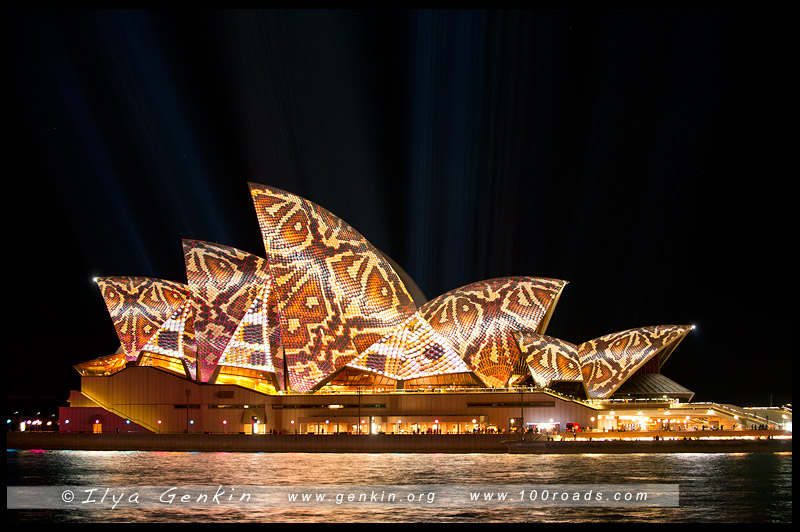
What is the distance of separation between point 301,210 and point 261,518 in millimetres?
38763

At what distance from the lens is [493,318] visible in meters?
69.5

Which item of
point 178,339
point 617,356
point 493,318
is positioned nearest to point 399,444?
point 493,318

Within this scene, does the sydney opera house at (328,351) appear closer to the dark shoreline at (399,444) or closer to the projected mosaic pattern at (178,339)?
the projected mosaic pattern at (178,339)

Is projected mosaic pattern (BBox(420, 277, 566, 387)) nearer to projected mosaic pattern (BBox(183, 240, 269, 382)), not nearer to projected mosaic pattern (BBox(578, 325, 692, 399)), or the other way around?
projected mosaic pattern (BBox(578, 325, 692, 399))

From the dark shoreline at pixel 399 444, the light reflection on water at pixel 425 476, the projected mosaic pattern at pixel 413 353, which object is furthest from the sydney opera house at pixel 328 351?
the light reflection on water at pixel 425 476

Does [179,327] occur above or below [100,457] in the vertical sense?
above

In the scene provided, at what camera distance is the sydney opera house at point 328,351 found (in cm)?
6925

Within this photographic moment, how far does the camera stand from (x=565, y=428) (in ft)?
229

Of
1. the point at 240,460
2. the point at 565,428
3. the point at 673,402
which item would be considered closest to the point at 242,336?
the point at 240,460

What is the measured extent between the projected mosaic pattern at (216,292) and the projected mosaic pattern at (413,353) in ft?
28.6

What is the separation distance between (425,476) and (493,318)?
25.7 meters

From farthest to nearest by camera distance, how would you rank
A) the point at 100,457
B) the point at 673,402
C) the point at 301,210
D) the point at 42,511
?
the point at 673,402 → the point at 301,210 → the point at 100,457 → the point at 42,511

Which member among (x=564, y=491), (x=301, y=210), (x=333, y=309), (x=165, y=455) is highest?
(x=301, y=210)
